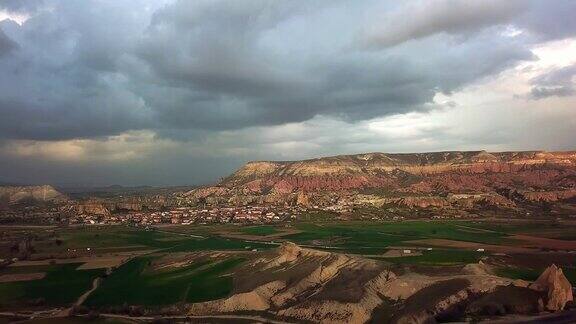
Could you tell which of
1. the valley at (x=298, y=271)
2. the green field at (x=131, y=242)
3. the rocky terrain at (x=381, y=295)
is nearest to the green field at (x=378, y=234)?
the valley at (x=298, y=271)

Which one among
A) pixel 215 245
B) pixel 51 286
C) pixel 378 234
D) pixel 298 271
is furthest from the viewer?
pixel 378 234

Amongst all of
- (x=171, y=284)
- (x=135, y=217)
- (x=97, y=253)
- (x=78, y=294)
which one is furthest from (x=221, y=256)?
(x=135, y=217)

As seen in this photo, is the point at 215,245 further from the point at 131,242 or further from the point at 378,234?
the point at 378,234

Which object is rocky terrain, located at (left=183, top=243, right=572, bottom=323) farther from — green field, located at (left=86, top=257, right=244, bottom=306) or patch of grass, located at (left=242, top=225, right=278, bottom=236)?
patch of grass, located at (left=242, top=225, right=278, bottom=236)

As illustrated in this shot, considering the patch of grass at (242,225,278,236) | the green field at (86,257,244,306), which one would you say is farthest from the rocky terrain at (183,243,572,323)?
the patch of grass at (242,225,278,236)

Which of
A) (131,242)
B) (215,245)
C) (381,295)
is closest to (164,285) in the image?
(381,295)

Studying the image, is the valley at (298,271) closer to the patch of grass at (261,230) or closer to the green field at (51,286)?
the green field at (51,286)
